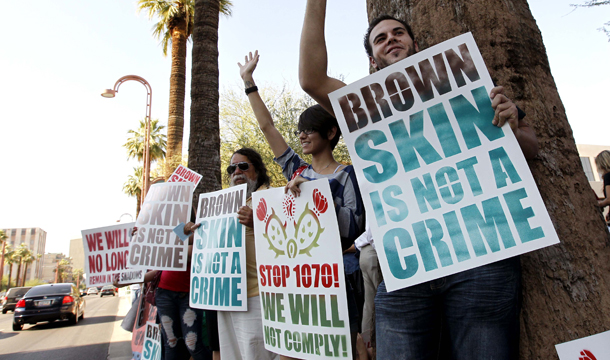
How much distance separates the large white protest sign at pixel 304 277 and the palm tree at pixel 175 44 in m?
11.1

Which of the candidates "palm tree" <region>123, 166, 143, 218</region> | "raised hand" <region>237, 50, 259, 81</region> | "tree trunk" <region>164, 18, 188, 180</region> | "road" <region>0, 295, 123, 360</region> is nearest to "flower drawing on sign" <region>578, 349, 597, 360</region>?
"raised hand" <region>237, 50, 259, 81</region>

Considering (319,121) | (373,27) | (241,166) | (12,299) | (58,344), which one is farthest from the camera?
(12,299)

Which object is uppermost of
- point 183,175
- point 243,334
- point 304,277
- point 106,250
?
point 183,175

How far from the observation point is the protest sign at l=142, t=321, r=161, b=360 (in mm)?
3679

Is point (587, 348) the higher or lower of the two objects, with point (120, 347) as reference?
higher

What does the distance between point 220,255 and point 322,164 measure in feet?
3.70

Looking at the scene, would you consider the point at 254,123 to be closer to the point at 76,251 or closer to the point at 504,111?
the point at 504,111

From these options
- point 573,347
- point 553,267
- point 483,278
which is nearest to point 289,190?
point 483,278

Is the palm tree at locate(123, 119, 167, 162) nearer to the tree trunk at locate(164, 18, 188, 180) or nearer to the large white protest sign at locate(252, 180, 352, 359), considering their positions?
the tree trunk at locate(164, 18, 188, 180)

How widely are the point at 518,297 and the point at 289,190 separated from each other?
1.21m

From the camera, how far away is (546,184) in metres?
1.65

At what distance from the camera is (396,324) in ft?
4.73

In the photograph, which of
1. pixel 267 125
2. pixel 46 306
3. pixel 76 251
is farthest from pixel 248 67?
pixel 76 251

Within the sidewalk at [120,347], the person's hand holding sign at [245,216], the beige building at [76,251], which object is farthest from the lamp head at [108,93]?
the beige building at [76,251]
